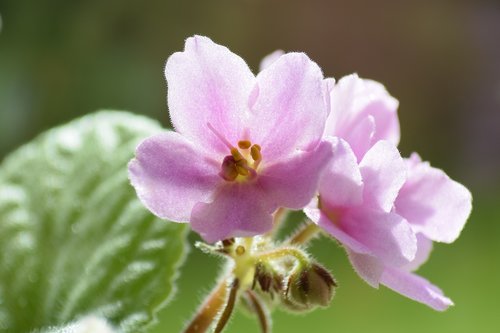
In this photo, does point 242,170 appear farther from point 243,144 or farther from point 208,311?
point 208,311

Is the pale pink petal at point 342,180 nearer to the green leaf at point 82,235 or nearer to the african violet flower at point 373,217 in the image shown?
the african violet flower at point 373,217

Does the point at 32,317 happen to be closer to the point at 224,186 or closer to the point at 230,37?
the point at 224,186

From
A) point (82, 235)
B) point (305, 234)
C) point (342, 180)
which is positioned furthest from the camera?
point (82, 235)

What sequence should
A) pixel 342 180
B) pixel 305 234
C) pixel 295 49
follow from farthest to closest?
pixel 295 49
pixel 305 234
pixel 342 180

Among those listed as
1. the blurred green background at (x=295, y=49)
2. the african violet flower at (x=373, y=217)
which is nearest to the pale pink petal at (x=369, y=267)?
the african violet flower at (x=373, y=217)

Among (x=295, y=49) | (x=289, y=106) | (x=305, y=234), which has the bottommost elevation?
(x=295, y=49)

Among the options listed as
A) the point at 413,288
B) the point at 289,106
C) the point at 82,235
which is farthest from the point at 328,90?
the point at 82,235
